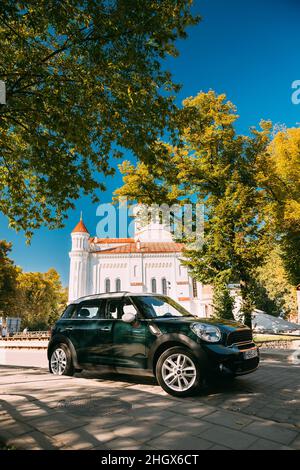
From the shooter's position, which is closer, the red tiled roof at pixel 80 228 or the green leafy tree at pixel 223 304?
the green leafy tree at pixel 223 304

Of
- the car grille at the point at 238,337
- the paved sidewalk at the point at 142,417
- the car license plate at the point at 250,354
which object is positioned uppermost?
the car grille at the point at 238,337

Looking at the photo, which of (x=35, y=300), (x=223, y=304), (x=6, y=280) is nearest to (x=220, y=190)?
(x=223, y=304)

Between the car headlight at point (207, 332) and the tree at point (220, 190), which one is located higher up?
the tree at point (220, 190)

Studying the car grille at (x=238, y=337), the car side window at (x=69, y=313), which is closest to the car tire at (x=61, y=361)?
the car side window at (x=69, y=313)

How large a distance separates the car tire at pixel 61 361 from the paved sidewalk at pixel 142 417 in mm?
795

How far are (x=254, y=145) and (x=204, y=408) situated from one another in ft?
56.2

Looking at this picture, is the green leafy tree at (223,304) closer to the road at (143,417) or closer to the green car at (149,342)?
the green car at (149,342)

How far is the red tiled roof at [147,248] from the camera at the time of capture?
5900cm

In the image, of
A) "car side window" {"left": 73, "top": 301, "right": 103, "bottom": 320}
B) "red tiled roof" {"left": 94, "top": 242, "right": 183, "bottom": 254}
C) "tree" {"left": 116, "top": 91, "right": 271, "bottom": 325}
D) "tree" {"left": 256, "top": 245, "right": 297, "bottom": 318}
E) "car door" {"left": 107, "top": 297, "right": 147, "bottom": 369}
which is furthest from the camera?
"red tiled roof" {"left": 94, "top": 242, "right": 183, "bottom": 254}

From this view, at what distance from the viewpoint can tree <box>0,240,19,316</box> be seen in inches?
1515

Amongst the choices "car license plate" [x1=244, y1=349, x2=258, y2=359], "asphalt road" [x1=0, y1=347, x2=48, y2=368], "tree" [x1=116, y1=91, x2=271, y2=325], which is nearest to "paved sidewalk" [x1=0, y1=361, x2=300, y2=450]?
"car license plate" [x1=244, y1=349, x2=258, y2=359]

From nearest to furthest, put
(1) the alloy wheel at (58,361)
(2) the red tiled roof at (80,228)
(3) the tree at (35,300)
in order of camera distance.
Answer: (1) the alloy wheel at (58,361) < (3) the tree at (35,300) < (2) the red tiled roof at (80,228)

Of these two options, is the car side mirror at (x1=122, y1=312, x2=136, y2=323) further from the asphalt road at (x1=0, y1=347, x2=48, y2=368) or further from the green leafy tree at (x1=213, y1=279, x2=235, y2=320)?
the green leafy tree at (x1=213, y1=279, x2=235, y2=320)

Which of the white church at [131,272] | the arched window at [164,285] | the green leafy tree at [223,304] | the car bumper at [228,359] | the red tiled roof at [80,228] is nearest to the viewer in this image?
the car bumper at [228,359]
